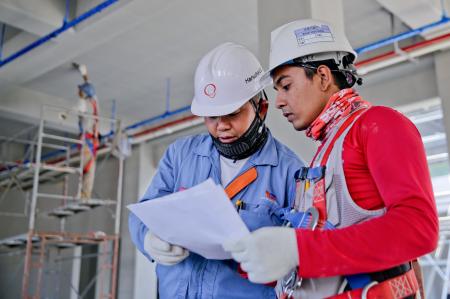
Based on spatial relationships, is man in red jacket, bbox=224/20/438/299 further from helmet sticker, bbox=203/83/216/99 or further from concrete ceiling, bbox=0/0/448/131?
concrete ceiling, bbox=0/0/448/131

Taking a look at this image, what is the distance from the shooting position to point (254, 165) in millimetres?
1812

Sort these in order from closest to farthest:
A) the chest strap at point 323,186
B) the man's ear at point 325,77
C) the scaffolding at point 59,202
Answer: the chest strap at point 323,186
the man's ear at point 325,77
the scaffolding at point 59,202

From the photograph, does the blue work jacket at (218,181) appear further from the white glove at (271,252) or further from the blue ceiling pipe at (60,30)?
the blue ceiling pipe at (60,30)

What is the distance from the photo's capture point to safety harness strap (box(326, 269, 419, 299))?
1156 millimetres

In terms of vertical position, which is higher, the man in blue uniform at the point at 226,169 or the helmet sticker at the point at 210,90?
the helmet sticker at the point at 210,90

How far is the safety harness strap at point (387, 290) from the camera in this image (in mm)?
1156

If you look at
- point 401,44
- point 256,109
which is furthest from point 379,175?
point 401,44

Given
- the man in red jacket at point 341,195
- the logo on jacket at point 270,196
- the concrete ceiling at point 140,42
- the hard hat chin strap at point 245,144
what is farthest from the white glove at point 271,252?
the concrete ceiling at point 140,42

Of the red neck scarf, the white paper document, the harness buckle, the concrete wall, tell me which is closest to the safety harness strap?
the harness buckle

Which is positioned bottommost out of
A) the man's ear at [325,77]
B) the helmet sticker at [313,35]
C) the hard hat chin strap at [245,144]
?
the hard hat chin strap at [245,144]

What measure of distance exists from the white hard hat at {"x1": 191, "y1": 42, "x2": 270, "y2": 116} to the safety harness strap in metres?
0.90

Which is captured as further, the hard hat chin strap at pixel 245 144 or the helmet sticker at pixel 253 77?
the helmet sticker at pixel 253 77

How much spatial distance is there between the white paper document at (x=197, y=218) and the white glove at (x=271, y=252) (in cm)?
5

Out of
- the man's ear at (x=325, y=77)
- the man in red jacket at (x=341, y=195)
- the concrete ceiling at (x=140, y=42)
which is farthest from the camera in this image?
the concrete ceiling at (x=140, y=42)
